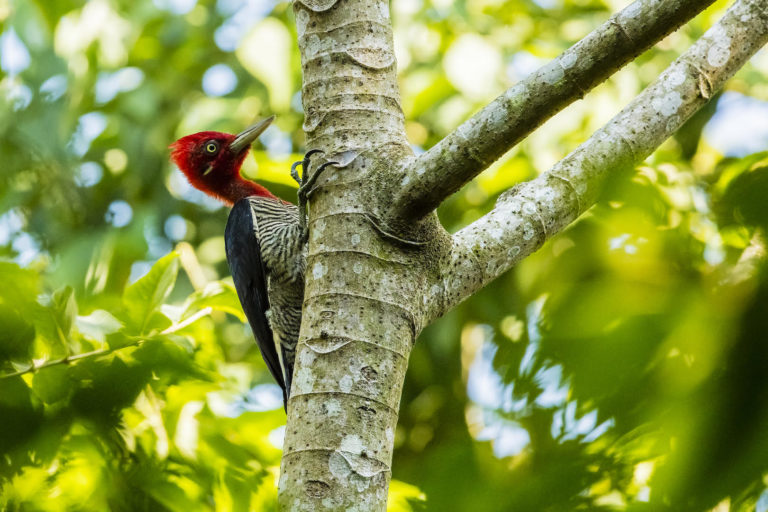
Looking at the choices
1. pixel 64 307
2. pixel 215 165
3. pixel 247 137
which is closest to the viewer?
pixel 64 307

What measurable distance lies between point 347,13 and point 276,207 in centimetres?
205

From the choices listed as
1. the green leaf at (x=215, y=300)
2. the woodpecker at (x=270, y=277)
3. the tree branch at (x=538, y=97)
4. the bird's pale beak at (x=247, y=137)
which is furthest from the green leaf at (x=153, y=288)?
the bird's pale beak at (x=247, y=137)

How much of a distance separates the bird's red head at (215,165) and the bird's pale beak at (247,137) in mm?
53

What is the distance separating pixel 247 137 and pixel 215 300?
7.10 feet

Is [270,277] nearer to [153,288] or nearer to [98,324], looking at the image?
[153,288]

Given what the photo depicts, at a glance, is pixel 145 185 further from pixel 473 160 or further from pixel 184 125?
pixel 473 160

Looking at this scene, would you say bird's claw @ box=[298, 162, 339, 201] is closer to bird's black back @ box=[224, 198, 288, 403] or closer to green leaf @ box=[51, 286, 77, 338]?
green leaf @ box=[51, 286, 77, 338]

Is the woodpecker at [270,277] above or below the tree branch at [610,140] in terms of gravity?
above

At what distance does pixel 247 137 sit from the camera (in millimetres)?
4238

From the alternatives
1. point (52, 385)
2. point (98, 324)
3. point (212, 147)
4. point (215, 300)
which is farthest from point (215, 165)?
point (52, 385)

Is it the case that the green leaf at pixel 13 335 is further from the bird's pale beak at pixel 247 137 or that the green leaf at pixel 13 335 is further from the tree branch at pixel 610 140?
the bird's pale beak at pixel 247 137

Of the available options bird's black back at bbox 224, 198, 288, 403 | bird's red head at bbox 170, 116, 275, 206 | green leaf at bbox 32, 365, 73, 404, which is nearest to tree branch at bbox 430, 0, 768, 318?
green leaf at bbox 32, 365, 73, 404

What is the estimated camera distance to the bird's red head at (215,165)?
4469mm

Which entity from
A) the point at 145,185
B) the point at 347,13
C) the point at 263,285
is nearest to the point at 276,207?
the point at 263,285
